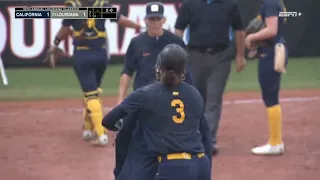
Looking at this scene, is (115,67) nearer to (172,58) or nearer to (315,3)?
(315,3)

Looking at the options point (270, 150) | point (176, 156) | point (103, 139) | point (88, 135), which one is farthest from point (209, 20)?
point (176, 156)

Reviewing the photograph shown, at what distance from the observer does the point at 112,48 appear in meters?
15.8

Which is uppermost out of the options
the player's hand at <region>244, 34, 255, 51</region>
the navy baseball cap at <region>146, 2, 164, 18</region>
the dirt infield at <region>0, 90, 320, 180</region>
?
the navy baseball cap at <region>146, 2, 164, 18</region>

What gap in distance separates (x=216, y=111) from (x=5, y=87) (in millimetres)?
5890

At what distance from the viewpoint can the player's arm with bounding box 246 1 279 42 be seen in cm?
845

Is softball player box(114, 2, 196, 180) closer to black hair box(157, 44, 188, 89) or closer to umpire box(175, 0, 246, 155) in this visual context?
umpire box(175, 0, 246, 155)

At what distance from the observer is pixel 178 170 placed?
A: 498 cm

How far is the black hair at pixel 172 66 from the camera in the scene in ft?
16.3

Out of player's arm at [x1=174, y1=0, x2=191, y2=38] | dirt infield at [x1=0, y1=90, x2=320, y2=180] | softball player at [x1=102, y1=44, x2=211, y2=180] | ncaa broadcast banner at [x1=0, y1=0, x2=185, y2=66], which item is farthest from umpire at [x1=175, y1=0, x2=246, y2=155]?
ncaa broadcast banner at [x1=0, y1=0, x2=185, y2=66]

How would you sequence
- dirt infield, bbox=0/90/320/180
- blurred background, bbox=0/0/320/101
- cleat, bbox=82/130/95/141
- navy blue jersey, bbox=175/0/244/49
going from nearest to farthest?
dirt infield, bbox=0/90/320/180
navy blue jersey, bbox=175/0/244/49
cleat, bbox=82/130/95/141
blurred background, bbox=0/0/320/101

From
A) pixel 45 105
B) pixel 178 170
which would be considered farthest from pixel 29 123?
pixel 178 170

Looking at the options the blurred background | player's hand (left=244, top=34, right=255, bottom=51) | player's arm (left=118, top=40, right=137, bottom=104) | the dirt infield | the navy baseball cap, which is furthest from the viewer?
the blurred background

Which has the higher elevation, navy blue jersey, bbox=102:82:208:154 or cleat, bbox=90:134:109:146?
navy blue jersey, bbox=102:82:208:154

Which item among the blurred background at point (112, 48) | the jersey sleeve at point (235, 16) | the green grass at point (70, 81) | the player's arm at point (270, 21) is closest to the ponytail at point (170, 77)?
the player's arm at point (270, 21)
